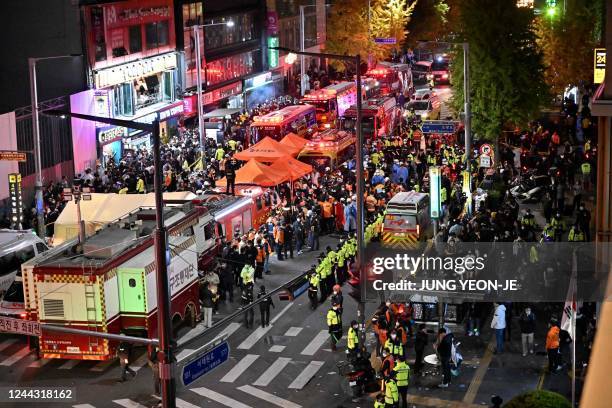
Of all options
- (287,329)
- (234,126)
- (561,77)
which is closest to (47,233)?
(287,329)

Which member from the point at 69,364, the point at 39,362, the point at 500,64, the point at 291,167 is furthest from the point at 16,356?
the point at 500,64

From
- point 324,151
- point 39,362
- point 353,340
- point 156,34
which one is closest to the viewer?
point 353,340

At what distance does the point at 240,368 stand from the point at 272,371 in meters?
0.88

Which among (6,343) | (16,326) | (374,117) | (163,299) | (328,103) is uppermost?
(163,299)

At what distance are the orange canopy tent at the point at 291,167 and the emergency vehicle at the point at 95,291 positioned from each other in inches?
650

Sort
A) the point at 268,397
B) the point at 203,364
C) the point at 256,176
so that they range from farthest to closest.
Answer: the point at 256,176 < the point at 268,397 < the point at 203,364

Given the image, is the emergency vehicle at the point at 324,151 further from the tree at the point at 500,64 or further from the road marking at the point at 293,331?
the road marking at the point at 293,331

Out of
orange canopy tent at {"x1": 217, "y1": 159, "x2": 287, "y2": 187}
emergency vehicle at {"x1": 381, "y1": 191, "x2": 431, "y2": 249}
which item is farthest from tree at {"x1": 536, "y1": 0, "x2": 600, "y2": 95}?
emergency vehicle at {"x1": 381, "y1": 191, "x2": 431, "y2": 249}

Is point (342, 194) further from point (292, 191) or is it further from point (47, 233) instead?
point (47, 233)

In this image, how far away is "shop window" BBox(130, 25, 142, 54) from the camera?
57562mm

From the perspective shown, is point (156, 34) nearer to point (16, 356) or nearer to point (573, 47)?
point (573, 47)

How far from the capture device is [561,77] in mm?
64500

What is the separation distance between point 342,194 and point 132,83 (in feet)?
63.5

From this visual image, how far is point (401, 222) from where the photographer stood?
35281 mm
